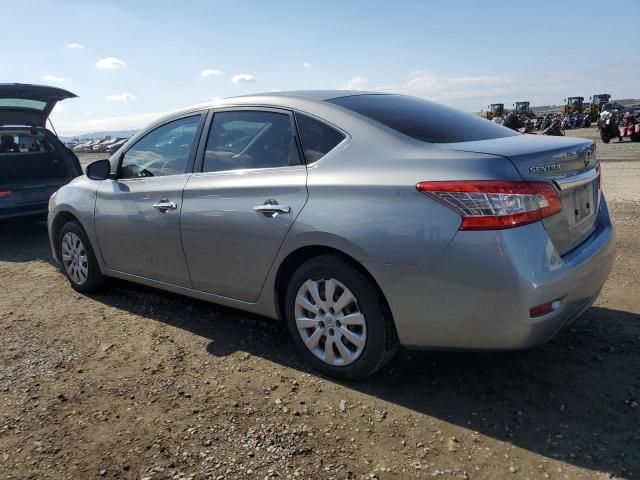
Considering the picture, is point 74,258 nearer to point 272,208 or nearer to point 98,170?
point 98,170

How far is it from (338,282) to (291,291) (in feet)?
1.20

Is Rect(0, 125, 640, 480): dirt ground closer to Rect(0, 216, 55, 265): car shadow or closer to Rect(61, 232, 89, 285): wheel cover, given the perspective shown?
Rect(61, 232, 89, 285): wheel cover

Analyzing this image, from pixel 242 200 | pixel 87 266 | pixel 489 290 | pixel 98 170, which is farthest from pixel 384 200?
pixel 87 266

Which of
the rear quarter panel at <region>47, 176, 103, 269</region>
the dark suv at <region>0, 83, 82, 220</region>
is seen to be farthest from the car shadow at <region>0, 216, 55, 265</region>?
the rear quarter panel at <region>47, 176, 103, 269</region>

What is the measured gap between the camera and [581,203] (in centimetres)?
290

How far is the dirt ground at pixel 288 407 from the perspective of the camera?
2.42 metres

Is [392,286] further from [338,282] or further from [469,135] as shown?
[469,135]

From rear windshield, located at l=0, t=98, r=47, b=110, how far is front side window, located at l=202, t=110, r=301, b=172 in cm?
516

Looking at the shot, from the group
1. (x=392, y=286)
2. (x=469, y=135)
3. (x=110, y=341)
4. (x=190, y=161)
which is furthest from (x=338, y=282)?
(x=110, y=341)

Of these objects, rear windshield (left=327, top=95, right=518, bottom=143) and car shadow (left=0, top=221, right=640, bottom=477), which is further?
rear windshield (left=327, top=95, right=518, bottom=143)

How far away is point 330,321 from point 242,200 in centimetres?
94

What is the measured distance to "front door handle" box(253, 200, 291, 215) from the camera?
3.09 metres

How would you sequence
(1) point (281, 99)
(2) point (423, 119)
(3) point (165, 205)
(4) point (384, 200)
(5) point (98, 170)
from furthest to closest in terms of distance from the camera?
(5) point (98, 170) → (3) point (165, 205) → (1) point (281, 99) → (2) point (423, 119) → (4) point (384, 200)

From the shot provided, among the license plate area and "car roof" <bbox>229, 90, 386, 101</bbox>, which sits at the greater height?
"car roof" <bbox>229, 90, 386, 101</bbox>
